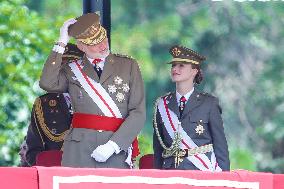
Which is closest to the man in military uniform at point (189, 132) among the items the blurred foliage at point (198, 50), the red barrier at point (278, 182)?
the red barrier at point (278, 182)

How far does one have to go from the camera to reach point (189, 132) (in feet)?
30.0

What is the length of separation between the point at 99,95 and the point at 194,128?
2.84 ft

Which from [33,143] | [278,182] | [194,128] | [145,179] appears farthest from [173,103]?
[145,179]

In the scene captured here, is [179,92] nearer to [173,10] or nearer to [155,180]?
[155,180]

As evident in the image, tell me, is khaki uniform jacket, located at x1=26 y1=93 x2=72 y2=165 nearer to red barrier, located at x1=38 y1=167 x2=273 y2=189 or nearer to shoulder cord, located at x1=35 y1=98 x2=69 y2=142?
shoulder cord, located at x1=35 y1=98 x2=69 y2=142

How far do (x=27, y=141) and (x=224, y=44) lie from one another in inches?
308

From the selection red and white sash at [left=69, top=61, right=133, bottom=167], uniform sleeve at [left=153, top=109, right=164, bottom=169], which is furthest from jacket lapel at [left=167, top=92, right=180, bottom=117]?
red and white sash at [left=69, top=61, right=133, bottom=167]

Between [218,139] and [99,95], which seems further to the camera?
[218,139]

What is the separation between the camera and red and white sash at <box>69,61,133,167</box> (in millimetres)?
8516

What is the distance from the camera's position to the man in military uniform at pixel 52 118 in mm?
9461

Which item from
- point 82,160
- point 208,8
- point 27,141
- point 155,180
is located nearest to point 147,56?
point 208,8

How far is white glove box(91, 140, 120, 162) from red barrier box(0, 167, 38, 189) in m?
1.12

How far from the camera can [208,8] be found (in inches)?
664

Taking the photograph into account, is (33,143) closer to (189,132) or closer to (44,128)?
(44,128)
